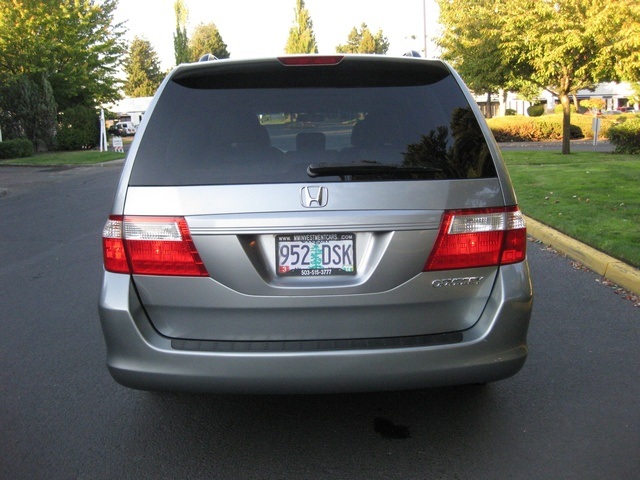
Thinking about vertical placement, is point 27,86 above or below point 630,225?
above

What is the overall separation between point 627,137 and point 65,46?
28086 millimetres

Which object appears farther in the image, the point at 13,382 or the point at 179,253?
the point at 13,382

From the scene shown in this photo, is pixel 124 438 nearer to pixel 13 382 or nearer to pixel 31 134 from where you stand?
pixel 13 382

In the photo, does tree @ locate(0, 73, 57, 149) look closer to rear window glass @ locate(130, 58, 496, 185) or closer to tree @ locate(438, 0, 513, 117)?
tree @ locate(438, 0, 513, 117)

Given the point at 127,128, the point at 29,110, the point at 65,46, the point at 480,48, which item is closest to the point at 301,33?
the point at 127,128

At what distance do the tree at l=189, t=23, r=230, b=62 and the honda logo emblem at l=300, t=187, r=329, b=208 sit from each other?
101m

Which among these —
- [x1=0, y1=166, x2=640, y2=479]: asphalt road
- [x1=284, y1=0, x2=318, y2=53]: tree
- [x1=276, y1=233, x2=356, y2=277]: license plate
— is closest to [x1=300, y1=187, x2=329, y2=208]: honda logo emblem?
[x1=276, y1=233, x2=356, y2=277]: license plate

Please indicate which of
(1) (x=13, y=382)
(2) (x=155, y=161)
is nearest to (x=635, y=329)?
(2) (x=155, y=161)

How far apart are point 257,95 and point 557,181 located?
11509 millimetres

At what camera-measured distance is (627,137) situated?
21.4 meters

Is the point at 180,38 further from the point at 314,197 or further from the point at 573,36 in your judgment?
the point at 314,197

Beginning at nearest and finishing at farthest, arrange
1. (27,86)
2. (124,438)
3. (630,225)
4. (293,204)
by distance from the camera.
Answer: (293,204), (124,438), (630,225), (27,86)

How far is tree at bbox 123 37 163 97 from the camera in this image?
95250 millimetres

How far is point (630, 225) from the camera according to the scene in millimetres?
8320
